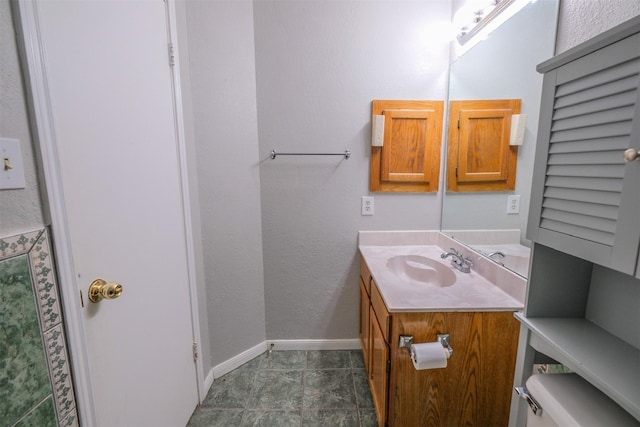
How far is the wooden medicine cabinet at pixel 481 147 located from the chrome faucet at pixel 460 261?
0.43m

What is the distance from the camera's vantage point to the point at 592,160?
607mm

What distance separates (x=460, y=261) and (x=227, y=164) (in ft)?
5.26

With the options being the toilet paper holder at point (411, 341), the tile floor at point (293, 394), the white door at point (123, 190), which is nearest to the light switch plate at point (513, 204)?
the toilet paper holder at point (411, 341)

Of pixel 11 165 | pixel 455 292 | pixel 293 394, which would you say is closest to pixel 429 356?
pixel 455 292

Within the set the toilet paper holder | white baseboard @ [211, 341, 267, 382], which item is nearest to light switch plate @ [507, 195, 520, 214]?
the toilet paper holder

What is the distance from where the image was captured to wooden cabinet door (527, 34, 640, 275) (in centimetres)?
53

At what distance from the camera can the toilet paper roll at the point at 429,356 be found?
3.41ft

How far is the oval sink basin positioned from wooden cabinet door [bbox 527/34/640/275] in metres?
0.91

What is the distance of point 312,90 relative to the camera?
6.02 feet

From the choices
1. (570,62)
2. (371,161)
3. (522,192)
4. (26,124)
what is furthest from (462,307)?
(26,124)

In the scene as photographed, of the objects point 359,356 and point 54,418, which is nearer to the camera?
point 54,418

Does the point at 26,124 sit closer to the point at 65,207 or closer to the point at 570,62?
the point at 65,207

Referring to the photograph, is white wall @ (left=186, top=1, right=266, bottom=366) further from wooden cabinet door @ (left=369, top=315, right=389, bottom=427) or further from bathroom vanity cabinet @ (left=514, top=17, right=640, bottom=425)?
bathroom vanity cabinet @ (left=514, top=17, right=640, bottom=425)

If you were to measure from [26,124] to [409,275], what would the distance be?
186 centimetres
